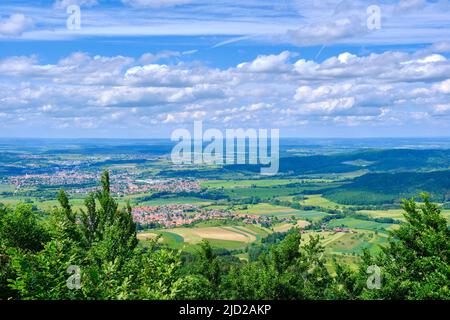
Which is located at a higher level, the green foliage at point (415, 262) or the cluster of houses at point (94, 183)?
the green foliage at point (415, 262)

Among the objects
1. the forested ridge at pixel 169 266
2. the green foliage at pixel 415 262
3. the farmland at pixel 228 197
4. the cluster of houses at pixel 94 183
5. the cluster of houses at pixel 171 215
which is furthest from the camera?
the cluster of houses at pixel 94 183

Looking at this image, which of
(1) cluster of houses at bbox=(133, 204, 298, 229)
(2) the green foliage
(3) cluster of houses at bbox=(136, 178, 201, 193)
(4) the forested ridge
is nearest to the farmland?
(1) cluster of houses at bbox=(133, 204, 298, 229)

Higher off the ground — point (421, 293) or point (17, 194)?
point (421, 293)

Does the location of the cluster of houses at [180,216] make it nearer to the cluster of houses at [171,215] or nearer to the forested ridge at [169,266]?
the cluster of houses at [171,215]

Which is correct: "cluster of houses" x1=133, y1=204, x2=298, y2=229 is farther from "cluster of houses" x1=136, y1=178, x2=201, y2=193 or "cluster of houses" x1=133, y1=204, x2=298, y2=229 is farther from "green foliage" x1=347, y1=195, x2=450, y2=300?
"green foliage" x1=347, y1=195, x2=450, y2=300

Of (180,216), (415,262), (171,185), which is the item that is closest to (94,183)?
(180,216)

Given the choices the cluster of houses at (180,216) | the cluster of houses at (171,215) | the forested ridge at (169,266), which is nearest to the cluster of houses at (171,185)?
the cluster of houses at (171,215)

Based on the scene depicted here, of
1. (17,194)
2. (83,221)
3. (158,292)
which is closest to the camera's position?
(158,292)
